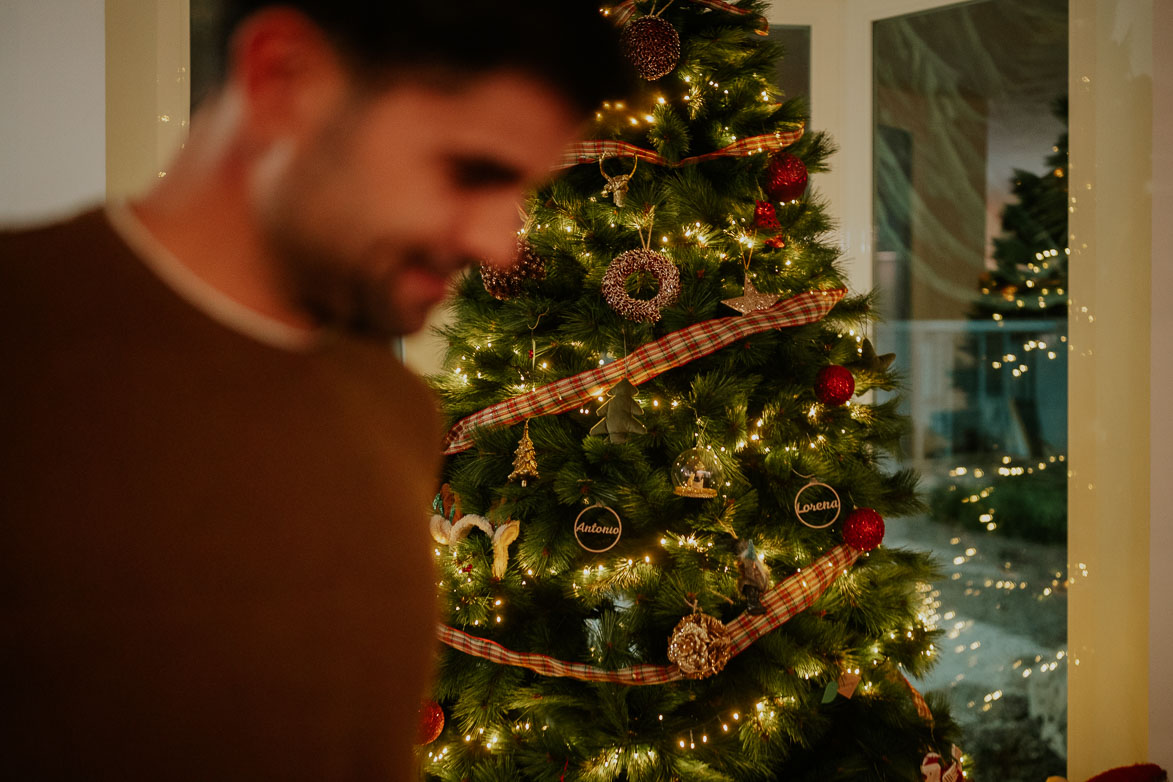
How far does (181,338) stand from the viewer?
0.26m

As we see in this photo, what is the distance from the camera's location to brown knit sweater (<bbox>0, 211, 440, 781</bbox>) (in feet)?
0.77

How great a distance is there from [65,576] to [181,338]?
0.08 m

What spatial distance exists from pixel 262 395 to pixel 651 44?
3.21ft

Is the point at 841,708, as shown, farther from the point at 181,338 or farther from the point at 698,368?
the point at 181,338

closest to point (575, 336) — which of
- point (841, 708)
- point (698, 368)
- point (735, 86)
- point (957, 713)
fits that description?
point (698, 368)

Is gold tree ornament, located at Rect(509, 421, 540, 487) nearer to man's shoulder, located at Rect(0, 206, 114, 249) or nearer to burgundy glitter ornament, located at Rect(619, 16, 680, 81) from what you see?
burgundy glitter ornament, located at Rect(619, 16, 680, 81)

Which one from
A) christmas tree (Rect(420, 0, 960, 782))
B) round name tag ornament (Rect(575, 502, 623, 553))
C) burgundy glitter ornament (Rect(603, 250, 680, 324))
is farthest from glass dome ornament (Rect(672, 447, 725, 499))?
burgundy glitter ornament (Rect(603, 250, 680, 324))

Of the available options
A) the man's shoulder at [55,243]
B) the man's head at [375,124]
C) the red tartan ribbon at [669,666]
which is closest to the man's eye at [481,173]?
the man's head at [375,124]

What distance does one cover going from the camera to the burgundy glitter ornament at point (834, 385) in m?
1.16

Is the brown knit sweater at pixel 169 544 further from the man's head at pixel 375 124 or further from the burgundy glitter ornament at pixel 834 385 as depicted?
the burgundy glitter ornament at pixel 834 385

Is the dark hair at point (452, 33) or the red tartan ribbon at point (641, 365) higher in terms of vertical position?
the dark hair at point (452, 33)

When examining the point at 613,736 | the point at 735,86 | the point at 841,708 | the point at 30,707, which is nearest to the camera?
the point at 30,707

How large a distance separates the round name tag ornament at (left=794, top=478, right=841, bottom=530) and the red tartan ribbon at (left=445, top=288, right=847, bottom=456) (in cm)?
26

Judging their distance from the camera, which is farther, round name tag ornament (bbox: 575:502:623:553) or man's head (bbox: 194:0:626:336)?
round name tag ornament (bbox: 575:502:623:553)
